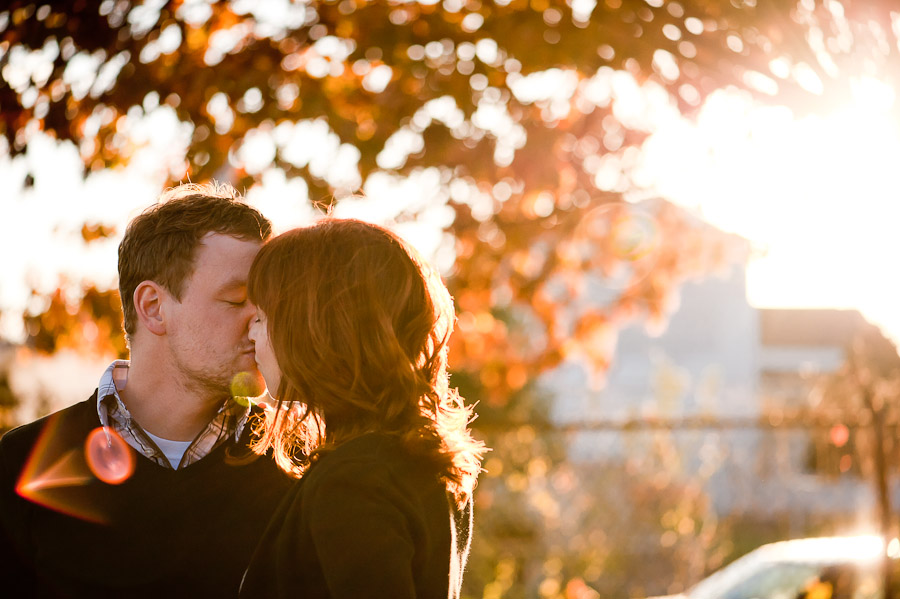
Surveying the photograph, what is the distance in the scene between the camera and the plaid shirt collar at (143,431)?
229cm

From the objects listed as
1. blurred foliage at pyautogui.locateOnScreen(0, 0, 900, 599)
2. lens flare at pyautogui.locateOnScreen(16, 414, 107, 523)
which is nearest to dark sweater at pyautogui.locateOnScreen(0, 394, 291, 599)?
lens flare at pyautogui.locateOnScreen(16, 414, 107, 523)

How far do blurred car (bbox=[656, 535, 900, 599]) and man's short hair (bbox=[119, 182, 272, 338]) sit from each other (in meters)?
4.68

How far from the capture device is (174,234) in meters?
2.39

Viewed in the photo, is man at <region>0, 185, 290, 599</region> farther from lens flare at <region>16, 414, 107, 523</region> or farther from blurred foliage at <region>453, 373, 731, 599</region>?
blurred foliage at <region>453, 373, 731, 599</region>

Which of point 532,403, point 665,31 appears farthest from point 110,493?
point 532,403

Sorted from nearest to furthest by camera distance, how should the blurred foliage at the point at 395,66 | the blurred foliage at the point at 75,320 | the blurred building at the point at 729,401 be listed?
the blurred foliage at the point at 395,66, the blurred foliage at the point at 75,320, the blurred building at the point at 729,401

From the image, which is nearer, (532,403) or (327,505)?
(327,505)

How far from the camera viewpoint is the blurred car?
6117 millimetres

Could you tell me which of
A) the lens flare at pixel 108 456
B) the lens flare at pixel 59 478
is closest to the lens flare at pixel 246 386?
the lens flare at pixel 108 456

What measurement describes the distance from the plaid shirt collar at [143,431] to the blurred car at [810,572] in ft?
14.7

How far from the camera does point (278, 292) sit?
Result: 191 centimetres

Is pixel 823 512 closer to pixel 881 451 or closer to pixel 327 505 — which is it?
pixel 881 451

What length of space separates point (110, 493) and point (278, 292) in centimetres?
73

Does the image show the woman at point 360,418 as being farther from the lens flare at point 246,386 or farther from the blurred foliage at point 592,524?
the blurred foliage at point 592,524
